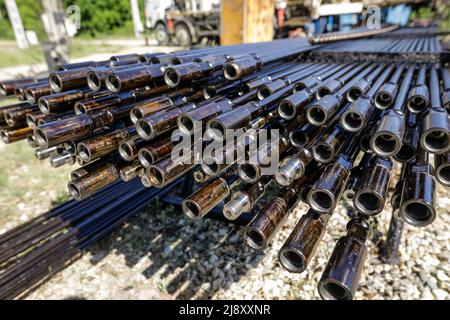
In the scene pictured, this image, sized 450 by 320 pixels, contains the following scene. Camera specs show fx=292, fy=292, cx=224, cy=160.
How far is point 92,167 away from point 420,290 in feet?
10.9

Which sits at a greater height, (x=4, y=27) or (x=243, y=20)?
(x=243, y=20)

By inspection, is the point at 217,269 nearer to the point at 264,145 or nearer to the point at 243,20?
the point at 264,145

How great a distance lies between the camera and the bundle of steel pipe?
1380mm

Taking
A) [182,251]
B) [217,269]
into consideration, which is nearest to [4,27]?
[182,251]

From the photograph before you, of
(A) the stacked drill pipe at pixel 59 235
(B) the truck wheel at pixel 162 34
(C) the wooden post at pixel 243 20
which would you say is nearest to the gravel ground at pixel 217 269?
(A) the stacked drill pipe at pixel 59 235

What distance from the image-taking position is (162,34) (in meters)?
20.3

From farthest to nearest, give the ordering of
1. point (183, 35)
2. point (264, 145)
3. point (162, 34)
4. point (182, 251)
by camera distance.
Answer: point (162, 34)
point (183, 35)
point (182, 251)
point (264, 145)

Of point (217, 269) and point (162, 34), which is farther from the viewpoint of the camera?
point (162, 34)

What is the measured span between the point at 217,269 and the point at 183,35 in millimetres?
17467

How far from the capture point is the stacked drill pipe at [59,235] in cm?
307

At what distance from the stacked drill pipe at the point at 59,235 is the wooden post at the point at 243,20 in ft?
18.0

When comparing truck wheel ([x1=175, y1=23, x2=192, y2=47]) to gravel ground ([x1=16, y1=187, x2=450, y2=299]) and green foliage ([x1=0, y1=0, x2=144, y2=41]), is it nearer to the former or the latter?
gravel ground ([x1=16, y1=187, x2=450, y2=299])

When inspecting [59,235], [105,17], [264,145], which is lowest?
[59,235]

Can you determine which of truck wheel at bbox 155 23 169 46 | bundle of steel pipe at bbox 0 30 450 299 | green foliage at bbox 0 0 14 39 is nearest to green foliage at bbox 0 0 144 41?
green foliage at bbox 0 0 14 39
